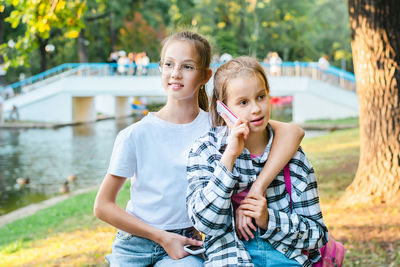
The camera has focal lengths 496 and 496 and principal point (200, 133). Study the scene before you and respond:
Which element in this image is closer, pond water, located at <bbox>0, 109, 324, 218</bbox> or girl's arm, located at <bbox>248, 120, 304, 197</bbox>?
girl's arm, located at <bbox>248, 120, 304, 197</bbox>

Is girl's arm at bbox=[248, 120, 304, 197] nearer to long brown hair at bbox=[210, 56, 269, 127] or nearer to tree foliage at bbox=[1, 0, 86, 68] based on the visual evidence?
long brown hair at bbox=[210, 56, 269, 127]

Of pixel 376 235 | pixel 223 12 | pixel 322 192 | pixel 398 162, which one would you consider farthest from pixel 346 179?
pixel 223 12

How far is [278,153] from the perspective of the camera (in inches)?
83.4

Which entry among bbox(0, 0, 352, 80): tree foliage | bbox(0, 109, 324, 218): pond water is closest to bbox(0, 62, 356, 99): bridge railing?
bbox(0, 0, 352, 80): tree foliage

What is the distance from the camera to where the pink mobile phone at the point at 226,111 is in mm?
2092

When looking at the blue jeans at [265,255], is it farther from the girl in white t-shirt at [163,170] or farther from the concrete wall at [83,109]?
the concrete wall at [83,109]

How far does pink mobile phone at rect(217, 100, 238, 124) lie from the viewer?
2092 mm

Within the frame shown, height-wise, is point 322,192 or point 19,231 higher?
point 322,192

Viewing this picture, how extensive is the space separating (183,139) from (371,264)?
2.75m

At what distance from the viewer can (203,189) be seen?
1.98 m

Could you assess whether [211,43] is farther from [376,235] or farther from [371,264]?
[376,235]

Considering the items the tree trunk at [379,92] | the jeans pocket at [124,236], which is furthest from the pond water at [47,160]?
the jeans pocket at [124,236]

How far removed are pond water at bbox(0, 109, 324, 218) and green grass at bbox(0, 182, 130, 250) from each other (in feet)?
5.08

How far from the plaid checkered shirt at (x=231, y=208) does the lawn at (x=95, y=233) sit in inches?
41.5
